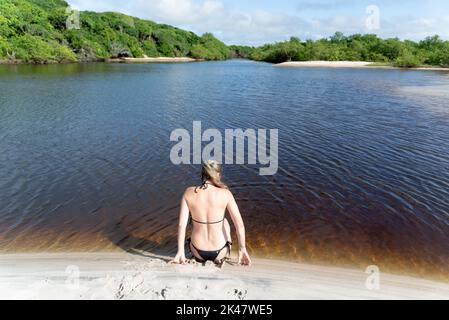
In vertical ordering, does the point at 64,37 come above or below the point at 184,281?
above

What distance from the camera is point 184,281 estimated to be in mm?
6570

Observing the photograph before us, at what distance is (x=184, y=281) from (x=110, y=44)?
154 metres

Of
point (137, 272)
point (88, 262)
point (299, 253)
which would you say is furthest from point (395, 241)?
point (88, 262)

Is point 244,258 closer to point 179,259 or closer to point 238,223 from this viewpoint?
point 238,223

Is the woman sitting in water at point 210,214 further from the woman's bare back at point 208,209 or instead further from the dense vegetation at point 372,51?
the dense vegetation at point 372,51

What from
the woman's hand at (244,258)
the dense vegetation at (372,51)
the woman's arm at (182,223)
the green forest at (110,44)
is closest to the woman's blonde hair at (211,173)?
the woman's arm at (182,223)

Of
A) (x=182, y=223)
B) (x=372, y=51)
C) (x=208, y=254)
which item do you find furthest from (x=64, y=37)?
(x=208, y=254)

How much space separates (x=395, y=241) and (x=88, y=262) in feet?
29.6

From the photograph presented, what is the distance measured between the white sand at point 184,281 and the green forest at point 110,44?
10550 cm

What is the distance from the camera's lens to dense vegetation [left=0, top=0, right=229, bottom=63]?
319ft

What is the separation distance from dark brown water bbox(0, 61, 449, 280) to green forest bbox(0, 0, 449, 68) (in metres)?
88.6

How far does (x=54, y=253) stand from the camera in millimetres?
9086

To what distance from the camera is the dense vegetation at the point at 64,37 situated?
97.1 meters
